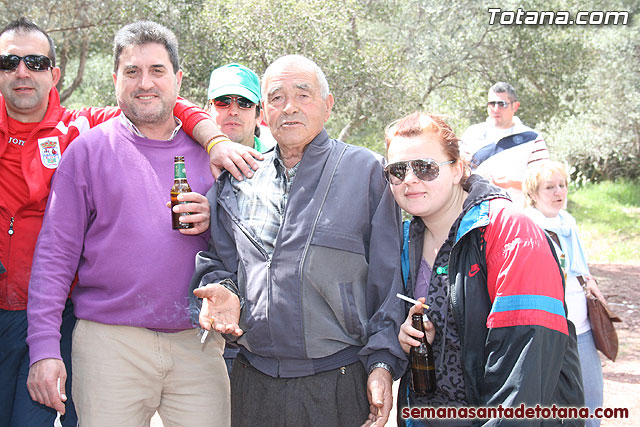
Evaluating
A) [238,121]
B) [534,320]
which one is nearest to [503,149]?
[238,121]

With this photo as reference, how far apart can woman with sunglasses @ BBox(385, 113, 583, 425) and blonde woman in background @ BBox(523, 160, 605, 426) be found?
182 cm

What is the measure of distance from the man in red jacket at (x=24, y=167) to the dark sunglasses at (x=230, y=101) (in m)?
1.00

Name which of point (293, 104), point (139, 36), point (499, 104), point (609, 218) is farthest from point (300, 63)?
point (609, 218)

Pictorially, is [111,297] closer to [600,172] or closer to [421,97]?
[421,97]

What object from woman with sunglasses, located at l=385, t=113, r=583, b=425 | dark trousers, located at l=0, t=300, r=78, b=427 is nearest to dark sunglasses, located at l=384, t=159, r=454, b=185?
woman with sunglasses, located at l=385, t=113, r=583, b=425

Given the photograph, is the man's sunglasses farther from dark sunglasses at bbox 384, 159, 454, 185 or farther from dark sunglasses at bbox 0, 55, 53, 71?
dark sunglasses at bbox 0, 55, 53, 71

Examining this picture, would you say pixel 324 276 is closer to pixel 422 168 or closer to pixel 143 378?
pixel 422 168

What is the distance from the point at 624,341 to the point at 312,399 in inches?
278

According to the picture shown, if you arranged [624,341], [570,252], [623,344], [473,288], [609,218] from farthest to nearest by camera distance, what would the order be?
[609,218]
[624,341]
[623,344]
[570,252]
[473,288]

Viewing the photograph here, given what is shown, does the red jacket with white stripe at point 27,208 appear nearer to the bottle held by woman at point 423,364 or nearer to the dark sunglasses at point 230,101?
the dark sunglasses at point 230,101

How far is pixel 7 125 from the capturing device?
3.60 m

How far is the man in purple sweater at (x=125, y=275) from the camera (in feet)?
10.6

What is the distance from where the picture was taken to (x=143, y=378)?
334cm

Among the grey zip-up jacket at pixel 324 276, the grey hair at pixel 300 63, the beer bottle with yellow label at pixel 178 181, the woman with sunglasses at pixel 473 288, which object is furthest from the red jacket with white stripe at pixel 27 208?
the woman with sunglasses at pixel 473 288
